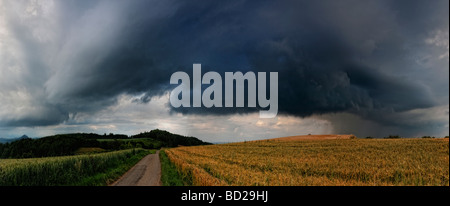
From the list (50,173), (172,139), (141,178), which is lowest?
(172,139)

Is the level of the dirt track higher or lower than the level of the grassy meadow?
lower

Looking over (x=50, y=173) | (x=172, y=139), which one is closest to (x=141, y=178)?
(x=50, y=173)

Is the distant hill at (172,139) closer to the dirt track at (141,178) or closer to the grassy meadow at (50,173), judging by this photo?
the dirt track at (141,178)

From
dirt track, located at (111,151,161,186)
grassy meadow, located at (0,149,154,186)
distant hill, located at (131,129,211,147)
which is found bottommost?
distant hill, located at (131,129,211,147)

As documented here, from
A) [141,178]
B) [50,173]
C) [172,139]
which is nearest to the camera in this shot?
[50,173]

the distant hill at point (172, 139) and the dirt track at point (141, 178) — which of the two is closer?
the dirt track at point (141, 178)

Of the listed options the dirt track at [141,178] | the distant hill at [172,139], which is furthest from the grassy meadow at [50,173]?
the distant hill at [172,139]

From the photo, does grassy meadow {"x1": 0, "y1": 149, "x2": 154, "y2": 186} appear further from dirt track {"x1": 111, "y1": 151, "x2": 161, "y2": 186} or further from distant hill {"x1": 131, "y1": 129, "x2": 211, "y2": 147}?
distant hill {"x1": 131, "y1": 129, "x2": 211, "y2": 147}

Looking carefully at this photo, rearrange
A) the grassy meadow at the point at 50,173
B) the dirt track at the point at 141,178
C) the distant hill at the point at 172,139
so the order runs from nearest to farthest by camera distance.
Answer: the grassy meadow at the point at 50,173 < the dirt track at the point at 141,178 < the distant hill at the point at 172,139

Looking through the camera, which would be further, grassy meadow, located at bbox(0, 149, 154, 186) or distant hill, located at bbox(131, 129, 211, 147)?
distant hill, located at bbox(131, 129, 211, 147)

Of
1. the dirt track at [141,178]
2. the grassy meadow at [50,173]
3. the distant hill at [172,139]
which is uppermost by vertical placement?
the grassy meadow at [50,173]

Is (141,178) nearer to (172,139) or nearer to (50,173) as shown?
(50,173)

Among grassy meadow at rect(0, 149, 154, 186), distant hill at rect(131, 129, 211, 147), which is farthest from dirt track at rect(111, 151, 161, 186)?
distant hill at rect(131, 129, 211, 147)
